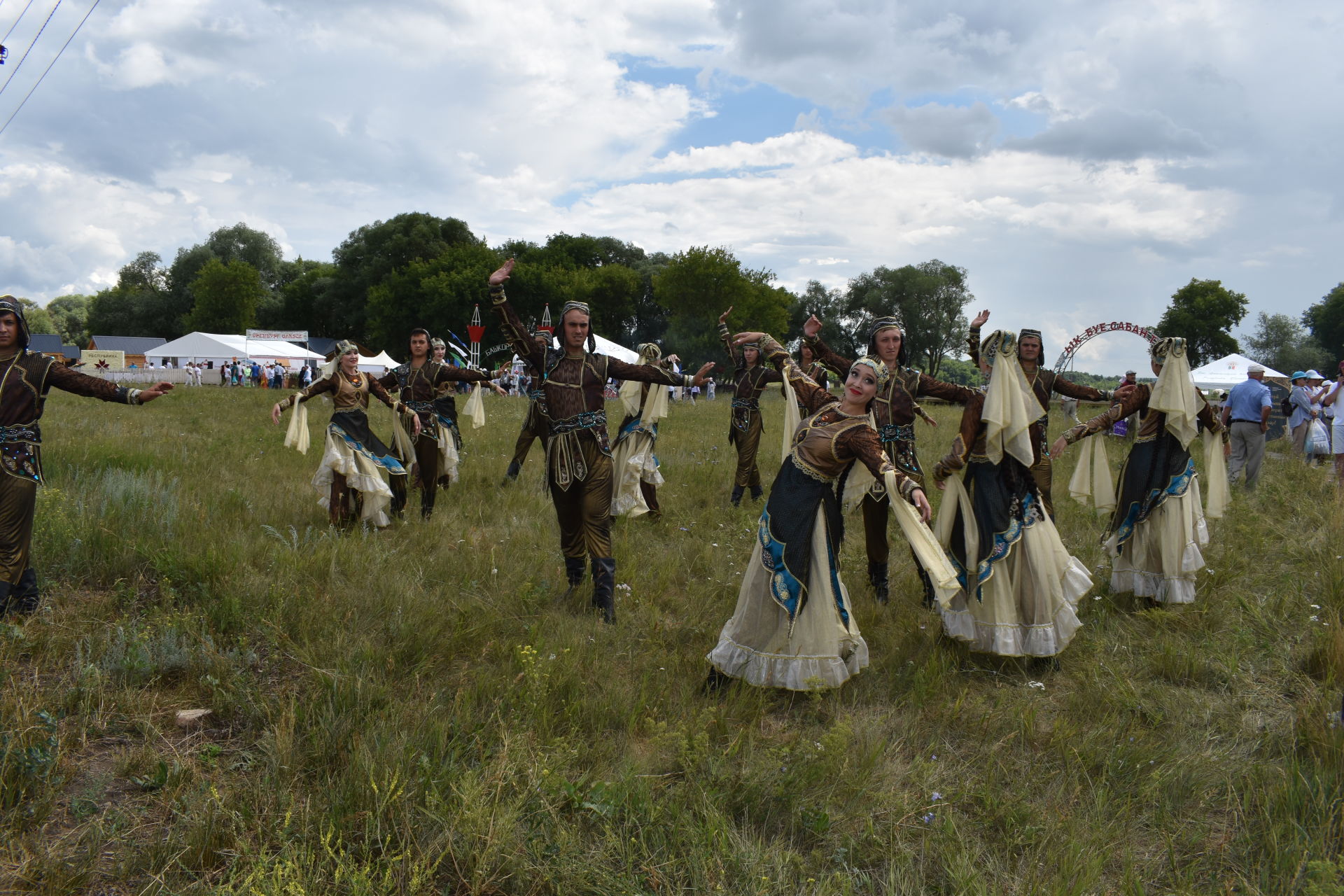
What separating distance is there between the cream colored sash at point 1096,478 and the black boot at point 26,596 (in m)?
8.16

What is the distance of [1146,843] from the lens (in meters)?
3.47

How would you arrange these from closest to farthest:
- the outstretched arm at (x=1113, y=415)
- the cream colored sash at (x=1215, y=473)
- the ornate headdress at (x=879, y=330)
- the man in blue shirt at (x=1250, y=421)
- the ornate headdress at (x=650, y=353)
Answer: the ornate headdress at (x=879, y=330) < the outstretched arm at (x=1113, y=415) < the cream colored sash at (x=1215, y=473) < the ornate headdress at (x=650, y=353) < the man in blue shirt at (x=1250, y=421)

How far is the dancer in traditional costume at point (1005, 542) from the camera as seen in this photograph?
5.11m

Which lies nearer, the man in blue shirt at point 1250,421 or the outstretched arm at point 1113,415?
the outstretched arm at point 1113,415

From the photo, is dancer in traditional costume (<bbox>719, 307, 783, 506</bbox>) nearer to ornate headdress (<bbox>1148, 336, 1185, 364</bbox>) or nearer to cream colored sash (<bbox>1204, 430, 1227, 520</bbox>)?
ornate headdress (<bbox>1148, 336, 1185, 364</bbox>)

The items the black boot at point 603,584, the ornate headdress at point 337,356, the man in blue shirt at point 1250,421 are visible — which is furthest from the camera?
the man in blue shirt at point 1250,421

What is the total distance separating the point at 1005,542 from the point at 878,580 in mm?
1650

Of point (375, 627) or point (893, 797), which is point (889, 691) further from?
point (375, 627)

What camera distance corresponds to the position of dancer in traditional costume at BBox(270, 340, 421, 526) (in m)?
7.85

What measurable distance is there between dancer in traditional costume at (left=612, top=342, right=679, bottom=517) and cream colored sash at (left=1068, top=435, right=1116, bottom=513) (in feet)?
13.7

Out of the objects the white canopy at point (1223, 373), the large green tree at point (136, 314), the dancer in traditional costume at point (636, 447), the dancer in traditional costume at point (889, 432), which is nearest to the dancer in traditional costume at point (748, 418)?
the dancer in traditional costume at point (636, 447)

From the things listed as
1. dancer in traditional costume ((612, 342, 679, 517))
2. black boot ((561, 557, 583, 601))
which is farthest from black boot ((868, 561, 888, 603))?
dancer in traditional costume ((612, 342, 679, 517))

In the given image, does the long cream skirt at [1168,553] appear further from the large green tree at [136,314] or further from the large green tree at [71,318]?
the large green tree at [71,318]

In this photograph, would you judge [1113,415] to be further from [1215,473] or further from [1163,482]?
[1215,473]
